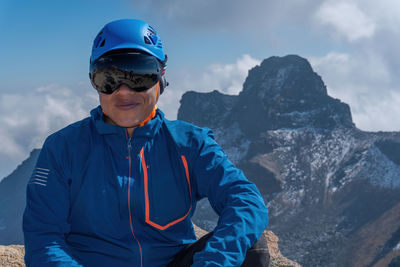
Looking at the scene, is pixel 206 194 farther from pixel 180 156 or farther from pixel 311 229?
pixel 311 229

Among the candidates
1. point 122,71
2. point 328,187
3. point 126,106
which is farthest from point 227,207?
point 328,187

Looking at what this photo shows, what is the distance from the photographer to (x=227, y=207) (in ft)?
13.7

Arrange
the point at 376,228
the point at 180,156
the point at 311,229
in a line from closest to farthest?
1. the point at 180,156
2. the point at 376,228
3. the point at 311,229

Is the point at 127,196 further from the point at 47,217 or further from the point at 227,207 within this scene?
the point at 227,207

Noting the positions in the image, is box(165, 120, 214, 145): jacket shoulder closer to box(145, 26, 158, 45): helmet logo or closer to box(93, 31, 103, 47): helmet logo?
box(145, 26, 158, 45): helmet logo

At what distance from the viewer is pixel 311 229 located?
147 metres

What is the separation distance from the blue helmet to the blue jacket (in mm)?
745

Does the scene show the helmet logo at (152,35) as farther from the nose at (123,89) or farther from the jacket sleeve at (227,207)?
the jacket sleeve at (227,207)

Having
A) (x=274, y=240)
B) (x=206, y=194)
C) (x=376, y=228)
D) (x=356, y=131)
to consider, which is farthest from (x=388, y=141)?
(x=206, y=194)

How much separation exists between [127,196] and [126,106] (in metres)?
1.03

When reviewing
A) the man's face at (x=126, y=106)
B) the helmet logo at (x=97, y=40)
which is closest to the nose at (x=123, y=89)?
the man's face at (x=126, y=106)

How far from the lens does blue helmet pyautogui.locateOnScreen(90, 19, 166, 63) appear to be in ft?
14.4

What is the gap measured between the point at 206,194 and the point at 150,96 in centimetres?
130

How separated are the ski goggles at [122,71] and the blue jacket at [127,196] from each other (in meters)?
0.36
